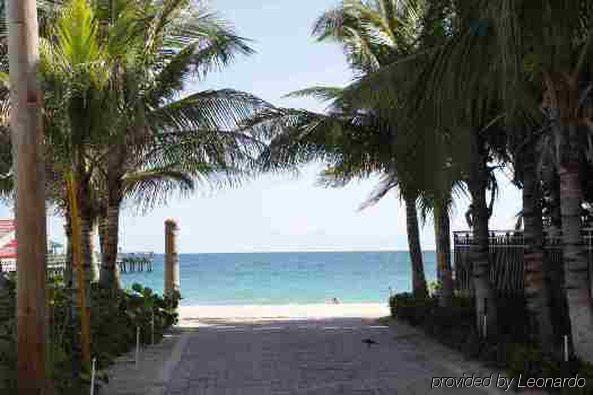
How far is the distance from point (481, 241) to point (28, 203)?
964 cm

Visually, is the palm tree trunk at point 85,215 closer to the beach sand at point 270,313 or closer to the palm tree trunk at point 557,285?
the beach sand at point 270,313

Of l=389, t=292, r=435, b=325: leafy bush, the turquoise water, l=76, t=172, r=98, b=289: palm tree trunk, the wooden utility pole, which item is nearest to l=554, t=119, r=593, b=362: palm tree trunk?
the wooden utility pole

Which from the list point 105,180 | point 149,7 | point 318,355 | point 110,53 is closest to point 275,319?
point 105,180

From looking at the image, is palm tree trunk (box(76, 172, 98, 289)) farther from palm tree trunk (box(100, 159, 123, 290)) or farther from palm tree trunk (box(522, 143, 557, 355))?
palm tree trunk (box(522, 143, 557, 355))

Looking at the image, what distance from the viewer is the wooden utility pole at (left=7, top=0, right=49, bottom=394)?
7.73 metres

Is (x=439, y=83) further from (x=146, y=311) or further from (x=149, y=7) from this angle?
(x=146, y=311)

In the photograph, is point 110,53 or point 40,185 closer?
point 40,185

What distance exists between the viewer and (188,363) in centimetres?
1355

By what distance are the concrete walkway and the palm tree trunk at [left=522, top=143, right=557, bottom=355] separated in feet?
4.04

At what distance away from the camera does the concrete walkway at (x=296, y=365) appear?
36.2 ft

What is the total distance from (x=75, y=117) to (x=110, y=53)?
1057 millimetres

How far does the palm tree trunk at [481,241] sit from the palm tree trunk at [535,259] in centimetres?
97

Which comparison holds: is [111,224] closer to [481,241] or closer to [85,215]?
[85,215]

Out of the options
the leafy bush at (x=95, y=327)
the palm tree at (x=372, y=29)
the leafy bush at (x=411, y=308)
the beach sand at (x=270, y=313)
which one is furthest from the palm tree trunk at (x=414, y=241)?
the leafy bush at (x=95, y=327)
